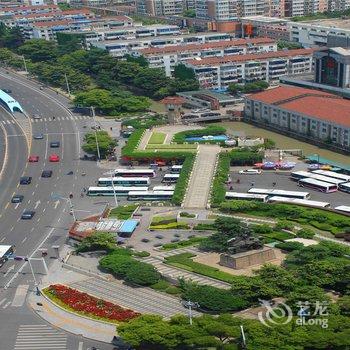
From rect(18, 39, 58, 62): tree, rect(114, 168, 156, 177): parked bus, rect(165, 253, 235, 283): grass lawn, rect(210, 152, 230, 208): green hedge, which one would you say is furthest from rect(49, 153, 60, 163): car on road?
rect(18, 39, 58, 62): tree

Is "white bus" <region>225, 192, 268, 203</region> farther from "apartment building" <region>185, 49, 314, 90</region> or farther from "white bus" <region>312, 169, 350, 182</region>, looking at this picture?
"apartment building" <region>185, 49, 314, 90</region>

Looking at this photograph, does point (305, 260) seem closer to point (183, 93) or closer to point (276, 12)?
point (183, 93)

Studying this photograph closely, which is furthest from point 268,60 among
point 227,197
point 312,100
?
point 227,197

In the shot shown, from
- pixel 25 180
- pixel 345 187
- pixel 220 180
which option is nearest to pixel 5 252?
pixel 25 180

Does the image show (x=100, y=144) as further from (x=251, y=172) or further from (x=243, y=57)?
(x=243, y=57)

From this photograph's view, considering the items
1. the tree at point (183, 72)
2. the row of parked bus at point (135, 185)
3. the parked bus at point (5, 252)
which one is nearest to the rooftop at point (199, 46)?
the tree at point (183, 72)

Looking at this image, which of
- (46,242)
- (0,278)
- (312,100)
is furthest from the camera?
(312,100)

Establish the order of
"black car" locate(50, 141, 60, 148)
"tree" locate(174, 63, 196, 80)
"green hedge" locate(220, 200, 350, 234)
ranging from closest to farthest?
"green hedge" locate(220, 200, 350, 234) < "black car" locate(50, 141, 60, 148) < "tree" locate(174, 63, 196, 80)
